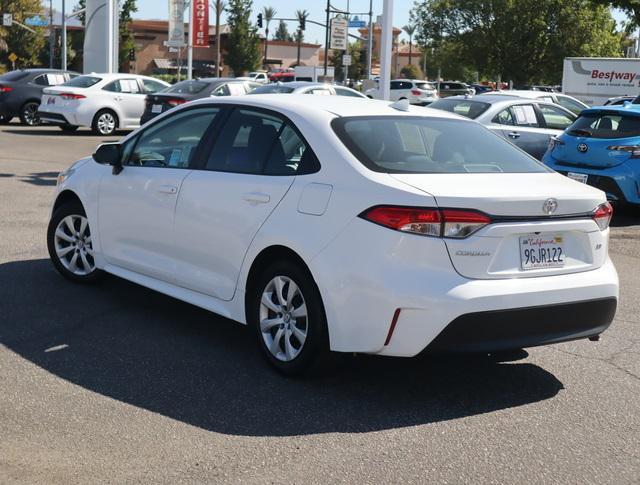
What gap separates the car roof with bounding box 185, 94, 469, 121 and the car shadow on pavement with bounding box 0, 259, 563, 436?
4.85 ft

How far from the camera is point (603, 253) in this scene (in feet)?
17.0

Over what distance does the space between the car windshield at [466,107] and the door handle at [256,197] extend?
9.71 metres

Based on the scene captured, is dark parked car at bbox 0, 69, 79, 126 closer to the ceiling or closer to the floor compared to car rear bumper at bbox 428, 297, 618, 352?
closer to the ceiling

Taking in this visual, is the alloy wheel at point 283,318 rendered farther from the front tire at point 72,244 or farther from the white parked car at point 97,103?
the white parked car at point 97,103

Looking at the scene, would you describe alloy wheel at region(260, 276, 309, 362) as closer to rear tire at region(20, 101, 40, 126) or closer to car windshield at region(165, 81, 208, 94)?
car windshield at region(165, 81, 208, 94)

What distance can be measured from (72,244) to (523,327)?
388 cm

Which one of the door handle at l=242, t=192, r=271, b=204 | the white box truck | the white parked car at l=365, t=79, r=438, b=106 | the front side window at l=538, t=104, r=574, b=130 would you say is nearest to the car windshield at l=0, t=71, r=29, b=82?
the front side window at l=538, t=104, r=574, b=130

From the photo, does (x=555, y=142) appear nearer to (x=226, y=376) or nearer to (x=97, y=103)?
(x=226, y=376)

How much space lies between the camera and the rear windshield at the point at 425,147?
16.7 ft

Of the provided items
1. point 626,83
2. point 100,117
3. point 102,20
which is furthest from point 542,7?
point 100,117

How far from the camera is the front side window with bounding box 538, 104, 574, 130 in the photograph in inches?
601

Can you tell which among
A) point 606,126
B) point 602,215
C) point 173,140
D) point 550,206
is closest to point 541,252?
point 550,206

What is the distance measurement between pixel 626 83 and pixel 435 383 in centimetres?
3428

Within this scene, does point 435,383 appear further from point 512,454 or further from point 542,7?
point 542,7
